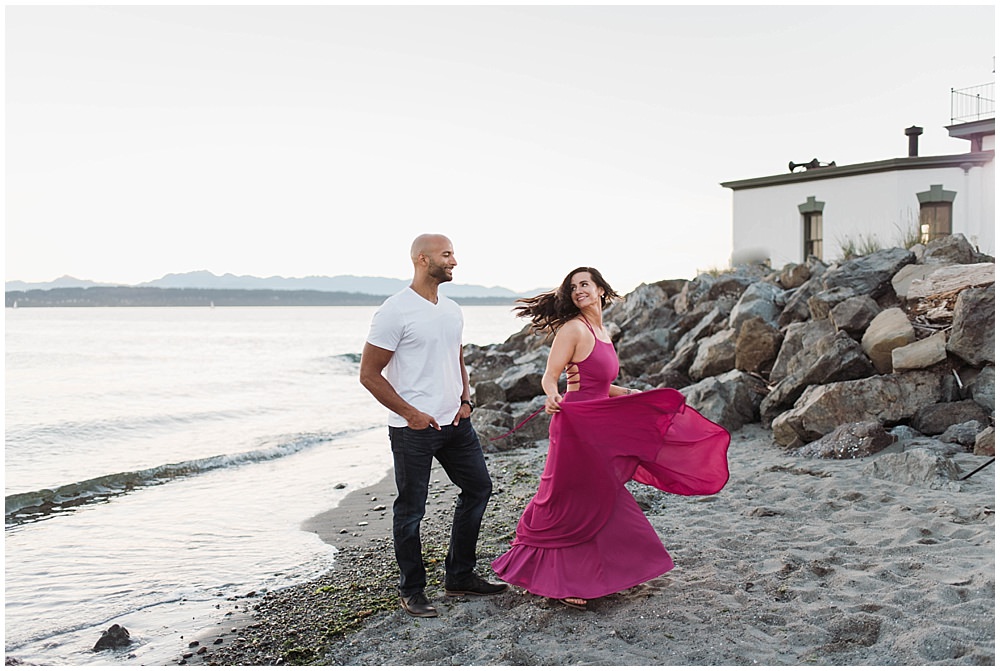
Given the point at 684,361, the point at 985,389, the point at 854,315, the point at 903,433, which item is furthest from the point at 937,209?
the point at 903,433

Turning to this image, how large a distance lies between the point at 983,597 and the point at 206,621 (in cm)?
482

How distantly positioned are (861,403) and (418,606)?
6369 mm

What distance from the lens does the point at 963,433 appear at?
28.3ft

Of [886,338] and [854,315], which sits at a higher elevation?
[854,315]

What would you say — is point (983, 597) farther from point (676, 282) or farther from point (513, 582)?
point (676, 282)

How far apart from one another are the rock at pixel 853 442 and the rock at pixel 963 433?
0.55 meters

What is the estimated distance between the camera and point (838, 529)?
21.0 ft

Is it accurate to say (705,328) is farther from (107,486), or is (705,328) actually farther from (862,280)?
(107,486)

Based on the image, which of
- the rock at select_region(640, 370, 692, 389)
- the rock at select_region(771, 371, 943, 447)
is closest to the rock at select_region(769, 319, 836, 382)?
the rock at select_region(771, 371, 943, 447)

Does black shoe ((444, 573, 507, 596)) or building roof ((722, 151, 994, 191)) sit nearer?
black shoe ((444, 573, 507, 596))

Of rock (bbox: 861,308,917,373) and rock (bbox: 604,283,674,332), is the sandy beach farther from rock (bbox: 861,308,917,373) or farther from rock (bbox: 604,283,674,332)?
rock (bbox: 604,283,674,332)

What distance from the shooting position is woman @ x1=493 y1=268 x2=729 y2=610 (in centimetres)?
505

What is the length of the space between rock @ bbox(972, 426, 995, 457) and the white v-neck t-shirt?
5.93 meters

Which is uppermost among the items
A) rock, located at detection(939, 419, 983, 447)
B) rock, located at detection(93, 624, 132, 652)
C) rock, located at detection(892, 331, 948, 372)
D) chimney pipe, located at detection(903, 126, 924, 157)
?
chimney pipe, located at detection(903, 126, 924, 157)
